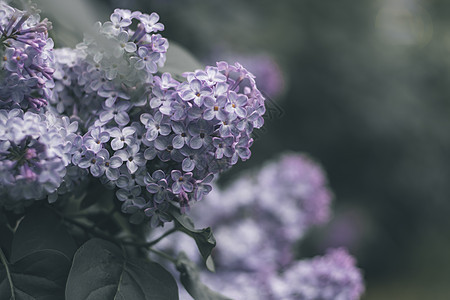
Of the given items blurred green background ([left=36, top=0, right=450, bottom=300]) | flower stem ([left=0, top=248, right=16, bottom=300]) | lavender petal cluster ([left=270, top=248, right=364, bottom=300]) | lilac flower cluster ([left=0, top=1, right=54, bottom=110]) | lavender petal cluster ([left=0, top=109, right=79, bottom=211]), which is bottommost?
flower stem ([left=0, top=248, right=16, bottom=300])

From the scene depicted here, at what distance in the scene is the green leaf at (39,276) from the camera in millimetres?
905

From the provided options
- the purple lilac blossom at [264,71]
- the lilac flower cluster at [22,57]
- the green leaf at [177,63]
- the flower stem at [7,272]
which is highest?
the purple lilac blossom at [264,71]

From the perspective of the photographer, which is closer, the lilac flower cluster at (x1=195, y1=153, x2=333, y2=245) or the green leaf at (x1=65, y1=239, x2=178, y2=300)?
the green leaf at (x1=65, y1=239, x2=178, y2=300)

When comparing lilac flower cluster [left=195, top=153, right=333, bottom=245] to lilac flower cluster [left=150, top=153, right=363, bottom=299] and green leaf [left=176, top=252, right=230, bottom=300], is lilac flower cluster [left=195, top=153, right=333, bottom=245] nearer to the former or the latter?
lilac flower cluster [left=150, top=153, right=363, bottom=299]

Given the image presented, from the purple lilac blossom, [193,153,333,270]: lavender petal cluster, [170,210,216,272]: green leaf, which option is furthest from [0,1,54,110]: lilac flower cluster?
the purple lilac blossom

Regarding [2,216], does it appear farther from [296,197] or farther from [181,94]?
[296,197]

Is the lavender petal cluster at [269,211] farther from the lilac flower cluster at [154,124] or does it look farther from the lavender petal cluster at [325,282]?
the lilac flower cluster at [154,124]

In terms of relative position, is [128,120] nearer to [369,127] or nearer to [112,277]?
[112,277]

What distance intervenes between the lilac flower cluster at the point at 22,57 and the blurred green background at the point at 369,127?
3216 mm

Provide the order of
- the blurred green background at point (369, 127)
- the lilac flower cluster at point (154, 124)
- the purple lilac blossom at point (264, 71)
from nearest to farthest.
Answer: the lilac flower cluster at point (154, 124) < the purple lilac blossom at point (264, 71) < the blurred green background at point (369, 127)

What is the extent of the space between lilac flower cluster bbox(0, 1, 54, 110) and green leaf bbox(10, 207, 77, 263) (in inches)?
7.6

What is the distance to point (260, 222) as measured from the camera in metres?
2.03

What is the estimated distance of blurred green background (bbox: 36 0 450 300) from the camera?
186 inches

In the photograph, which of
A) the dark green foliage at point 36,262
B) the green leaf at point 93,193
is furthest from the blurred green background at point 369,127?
the dark green foliage at point 36,262
